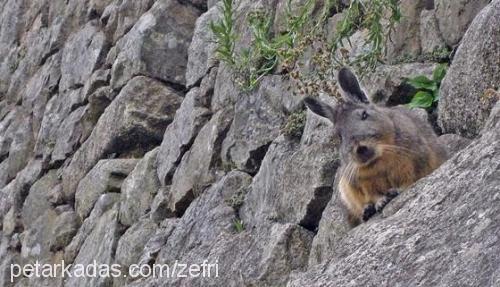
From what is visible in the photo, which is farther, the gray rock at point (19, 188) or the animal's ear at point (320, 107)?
the gray rock at point (19, 188)

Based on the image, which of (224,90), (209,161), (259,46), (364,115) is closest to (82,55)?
(224,90)

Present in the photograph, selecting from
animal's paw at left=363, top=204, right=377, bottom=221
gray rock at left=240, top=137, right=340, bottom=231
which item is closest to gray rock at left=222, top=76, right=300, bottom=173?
gray rock at left=240, top=137, right=340, bottom=231

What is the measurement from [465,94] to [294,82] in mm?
1829

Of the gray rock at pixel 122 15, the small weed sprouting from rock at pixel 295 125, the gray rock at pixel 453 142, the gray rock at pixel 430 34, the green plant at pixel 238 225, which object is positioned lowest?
the green plant at pixel 238 225

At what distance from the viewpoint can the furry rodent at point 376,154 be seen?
5234 millimetres

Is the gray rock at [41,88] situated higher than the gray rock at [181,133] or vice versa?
the gray rock at [41,88]

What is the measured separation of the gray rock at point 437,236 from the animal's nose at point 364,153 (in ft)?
1.07

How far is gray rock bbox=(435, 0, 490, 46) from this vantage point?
660 cm

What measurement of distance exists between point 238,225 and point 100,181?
3.08m

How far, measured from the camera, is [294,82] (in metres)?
7.50

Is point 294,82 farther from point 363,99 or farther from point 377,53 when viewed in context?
point 363,99

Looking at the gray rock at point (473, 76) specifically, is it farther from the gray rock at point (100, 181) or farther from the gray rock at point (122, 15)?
the gray rock at point (122, 15)

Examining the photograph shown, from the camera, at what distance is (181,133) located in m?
9.13

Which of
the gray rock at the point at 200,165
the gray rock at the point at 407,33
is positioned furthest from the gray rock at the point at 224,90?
the gray rock at the point at 407,33
